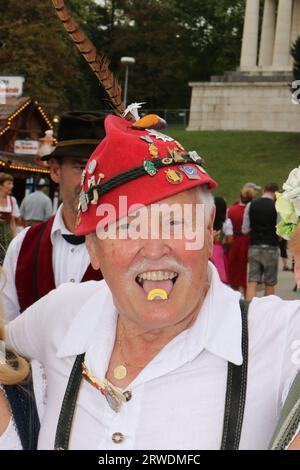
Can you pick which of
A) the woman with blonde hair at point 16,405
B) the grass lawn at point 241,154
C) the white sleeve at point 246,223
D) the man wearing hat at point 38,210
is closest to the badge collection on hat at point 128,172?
the woman with blonde hair at point 16,405

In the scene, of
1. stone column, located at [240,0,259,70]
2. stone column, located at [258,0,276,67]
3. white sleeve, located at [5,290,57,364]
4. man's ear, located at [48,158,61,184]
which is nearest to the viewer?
white sleeve, located at [5,290,57,364]

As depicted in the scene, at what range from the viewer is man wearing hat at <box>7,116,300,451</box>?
2162mm

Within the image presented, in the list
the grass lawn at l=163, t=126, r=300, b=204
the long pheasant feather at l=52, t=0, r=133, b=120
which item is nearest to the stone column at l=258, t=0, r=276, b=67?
the grass lawn at l=163, t=126, r=300, b=204

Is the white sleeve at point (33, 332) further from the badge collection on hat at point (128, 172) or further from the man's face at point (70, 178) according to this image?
the man's face at point (70, 178)

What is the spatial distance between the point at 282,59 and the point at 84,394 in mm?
47984

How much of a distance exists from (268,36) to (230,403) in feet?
168

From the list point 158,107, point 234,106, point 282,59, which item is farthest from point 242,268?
point 158,107

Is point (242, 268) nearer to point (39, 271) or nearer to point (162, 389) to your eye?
point (39, 271)

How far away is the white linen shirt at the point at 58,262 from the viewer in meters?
4.00

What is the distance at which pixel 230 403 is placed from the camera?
2.14 meters

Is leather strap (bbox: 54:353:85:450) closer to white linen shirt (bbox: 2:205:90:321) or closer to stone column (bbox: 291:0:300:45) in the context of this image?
white linen shirt (bbox: 2:205:90:321)

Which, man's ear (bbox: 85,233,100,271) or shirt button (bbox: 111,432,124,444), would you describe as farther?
man's ear (bbox: 85,233,100,271)

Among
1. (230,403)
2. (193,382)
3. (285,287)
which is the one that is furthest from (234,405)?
(285,287)

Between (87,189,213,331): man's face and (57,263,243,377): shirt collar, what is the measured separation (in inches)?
2.6
